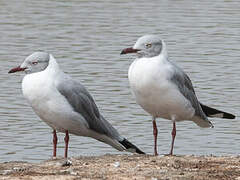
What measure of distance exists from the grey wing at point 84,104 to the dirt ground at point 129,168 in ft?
1.69

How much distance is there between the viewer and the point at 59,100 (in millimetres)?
9453

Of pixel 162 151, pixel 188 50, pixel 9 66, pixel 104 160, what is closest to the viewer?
pixel 104 160

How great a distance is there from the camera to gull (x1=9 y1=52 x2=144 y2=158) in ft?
30.8

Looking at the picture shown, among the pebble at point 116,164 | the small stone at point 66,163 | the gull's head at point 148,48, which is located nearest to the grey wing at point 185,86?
the gull's head at point 148,48

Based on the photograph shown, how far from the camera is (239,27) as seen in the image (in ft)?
66.3

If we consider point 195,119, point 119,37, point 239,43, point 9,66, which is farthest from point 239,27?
point 195,119

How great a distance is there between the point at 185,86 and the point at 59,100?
5.09 feet

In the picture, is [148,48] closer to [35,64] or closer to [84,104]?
[84,104]

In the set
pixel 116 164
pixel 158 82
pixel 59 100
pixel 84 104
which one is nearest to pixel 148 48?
pixel 158 82

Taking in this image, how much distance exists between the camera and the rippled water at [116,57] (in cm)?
1230

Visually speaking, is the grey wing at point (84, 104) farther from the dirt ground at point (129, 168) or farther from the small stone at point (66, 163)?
the small stone at point (66, 163)

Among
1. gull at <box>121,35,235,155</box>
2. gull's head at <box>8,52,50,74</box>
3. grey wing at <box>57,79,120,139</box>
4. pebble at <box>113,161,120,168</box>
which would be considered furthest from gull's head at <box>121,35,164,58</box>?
pebble at <box>113,161,120,168</box>

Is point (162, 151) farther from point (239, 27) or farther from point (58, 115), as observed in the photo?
point (239, 27)

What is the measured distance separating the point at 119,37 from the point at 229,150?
24.6 feet
